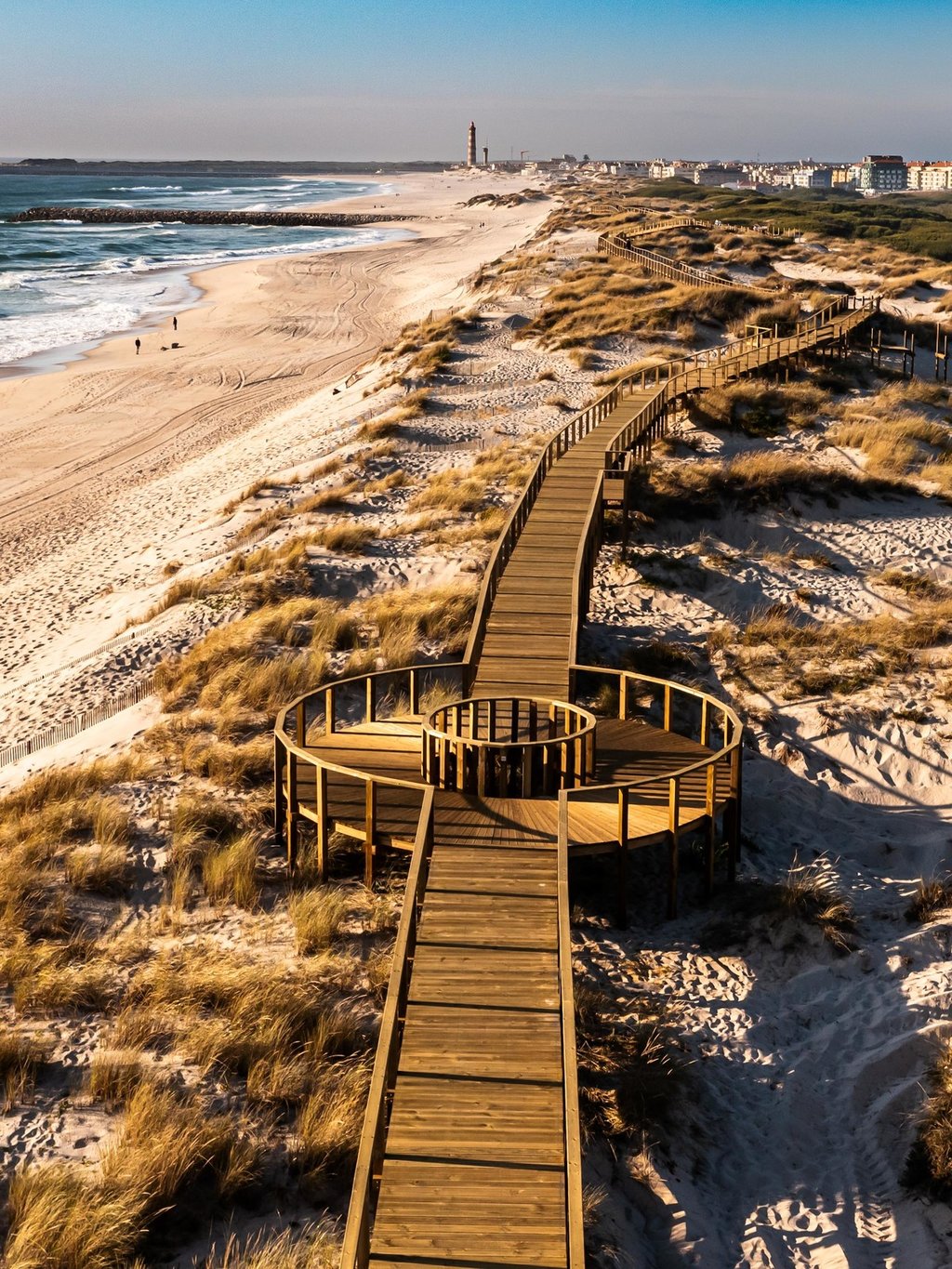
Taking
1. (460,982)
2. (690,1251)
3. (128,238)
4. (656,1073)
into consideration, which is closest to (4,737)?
(460,982)

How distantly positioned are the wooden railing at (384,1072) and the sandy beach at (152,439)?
26.6 ft

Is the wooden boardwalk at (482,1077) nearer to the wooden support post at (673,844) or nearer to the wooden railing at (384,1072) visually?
the wooden railing at (384,1072)

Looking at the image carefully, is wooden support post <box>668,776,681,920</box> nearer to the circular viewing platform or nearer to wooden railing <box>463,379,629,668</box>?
the circular viewing platform

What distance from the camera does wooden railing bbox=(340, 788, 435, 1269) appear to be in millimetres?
6137

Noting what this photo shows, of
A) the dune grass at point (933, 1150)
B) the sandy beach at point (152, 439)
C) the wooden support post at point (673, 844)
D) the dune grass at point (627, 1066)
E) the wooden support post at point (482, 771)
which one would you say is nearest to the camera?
the dune grass at point (933, 1150)

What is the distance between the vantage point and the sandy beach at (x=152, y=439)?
21.8 meters

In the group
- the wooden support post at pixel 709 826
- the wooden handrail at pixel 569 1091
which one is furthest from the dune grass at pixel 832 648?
the wooden handrail at pixel 569 1091

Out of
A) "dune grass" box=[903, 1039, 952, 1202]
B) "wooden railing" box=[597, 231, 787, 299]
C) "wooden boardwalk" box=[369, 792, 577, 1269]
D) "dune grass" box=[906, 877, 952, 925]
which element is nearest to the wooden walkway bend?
"wooden boardwalk" box=[369, 792, 577, 1269]

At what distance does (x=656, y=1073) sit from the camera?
8672 mm

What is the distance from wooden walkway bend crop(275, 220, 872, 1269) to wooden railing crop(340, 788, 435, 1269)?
0.02m

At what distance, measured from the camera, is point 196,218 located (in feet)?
492

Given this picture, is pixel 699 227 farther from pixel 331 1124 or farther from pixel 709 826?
pixel 331 1124

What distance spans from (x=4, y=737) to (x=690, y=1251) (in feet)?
38.2

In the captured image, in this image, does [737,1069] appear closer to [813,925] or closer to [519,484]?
[813,925]
